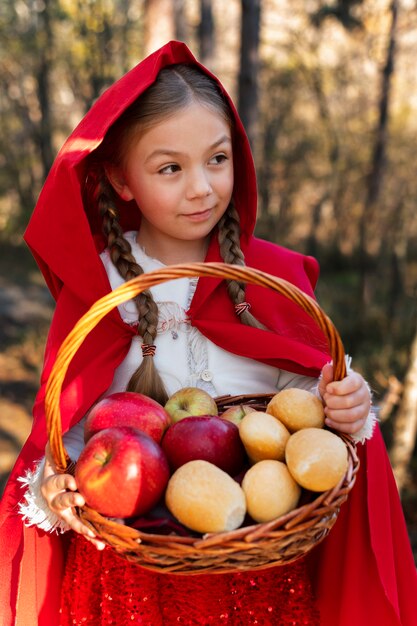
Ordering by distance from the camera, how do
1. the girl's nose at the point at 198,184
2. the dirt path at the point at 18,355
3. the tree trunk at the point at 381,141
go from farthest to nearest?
1. the tree trunk at the point at 381,141
2. the dirt path at the point at 18,355
3. the girl's nose at the point at 198,184

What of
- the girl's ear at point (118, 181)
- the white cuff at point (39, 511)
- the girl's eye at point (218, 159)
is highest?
the girl's eye at point (218, 159)

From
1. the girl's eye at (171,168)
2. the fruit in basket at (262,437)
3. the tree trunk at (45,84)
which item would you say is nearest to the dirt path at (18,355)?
the girl's eye at (171,168)

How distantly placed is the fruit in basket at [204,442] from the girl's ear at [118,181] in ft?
2.78

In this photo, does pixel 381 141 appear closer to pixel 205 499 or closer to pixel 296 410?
pixel 296 410

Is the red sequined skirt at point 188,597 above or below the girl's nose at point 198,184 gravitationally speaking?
below

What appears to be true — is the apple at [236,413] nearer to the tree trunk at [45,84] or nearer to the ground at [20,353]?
the ground at [20,353]

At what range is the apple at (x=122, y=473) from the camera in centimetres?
137

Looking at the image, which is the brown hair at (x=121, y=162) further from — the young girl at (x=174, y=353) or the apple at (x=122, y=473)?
the apple at (x=122, y=473)

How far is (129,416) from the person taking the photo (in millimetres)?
1540

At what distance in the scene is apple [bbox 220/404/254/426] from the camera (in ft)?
5.32

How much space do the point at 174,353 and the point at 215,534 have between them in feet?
2.46

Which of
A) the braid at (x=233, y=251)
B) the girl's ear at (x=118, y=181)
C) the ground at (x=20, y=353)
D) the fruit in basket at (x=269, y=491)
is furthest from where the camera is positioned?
the ground at (x=20, y=353)

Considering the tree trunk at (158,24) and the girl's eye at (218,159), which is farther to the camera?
the tree trunk at (158,24)

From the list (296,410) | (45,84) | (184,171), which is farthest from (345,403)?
(45,84)
